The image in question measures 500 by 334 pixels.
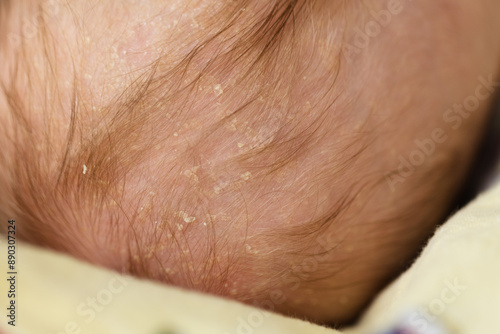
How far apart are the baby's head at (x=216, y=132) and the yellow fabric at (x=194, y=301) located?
0.17 feet

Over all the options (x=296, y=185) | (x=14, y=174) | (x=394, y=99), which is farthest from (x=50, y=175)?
(x=394, y=99)

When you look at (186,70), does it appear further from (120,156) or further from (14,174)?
(14,174)

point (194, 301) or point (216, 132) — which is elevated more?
point (216, 132)

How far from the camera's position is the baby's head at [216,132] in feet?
1.93

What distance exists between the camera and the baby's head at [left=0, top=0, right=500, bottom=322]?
0.59 m

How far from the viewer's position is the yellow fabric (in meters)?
0.55

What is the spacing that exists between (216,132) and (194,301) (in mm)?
193

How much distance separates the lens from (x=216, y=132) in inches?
23.4

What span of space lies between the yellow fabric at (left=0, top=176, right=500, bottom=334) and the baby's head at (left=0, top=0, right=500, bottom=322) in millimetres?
53

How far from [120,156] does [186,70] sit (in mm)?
124

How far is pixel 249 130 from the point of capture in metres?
0.60

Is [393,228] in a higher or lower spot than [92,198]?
lower

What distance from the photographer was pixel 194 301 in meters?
0.58

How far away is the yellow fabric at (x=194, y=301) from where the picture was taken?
21.7 inches
